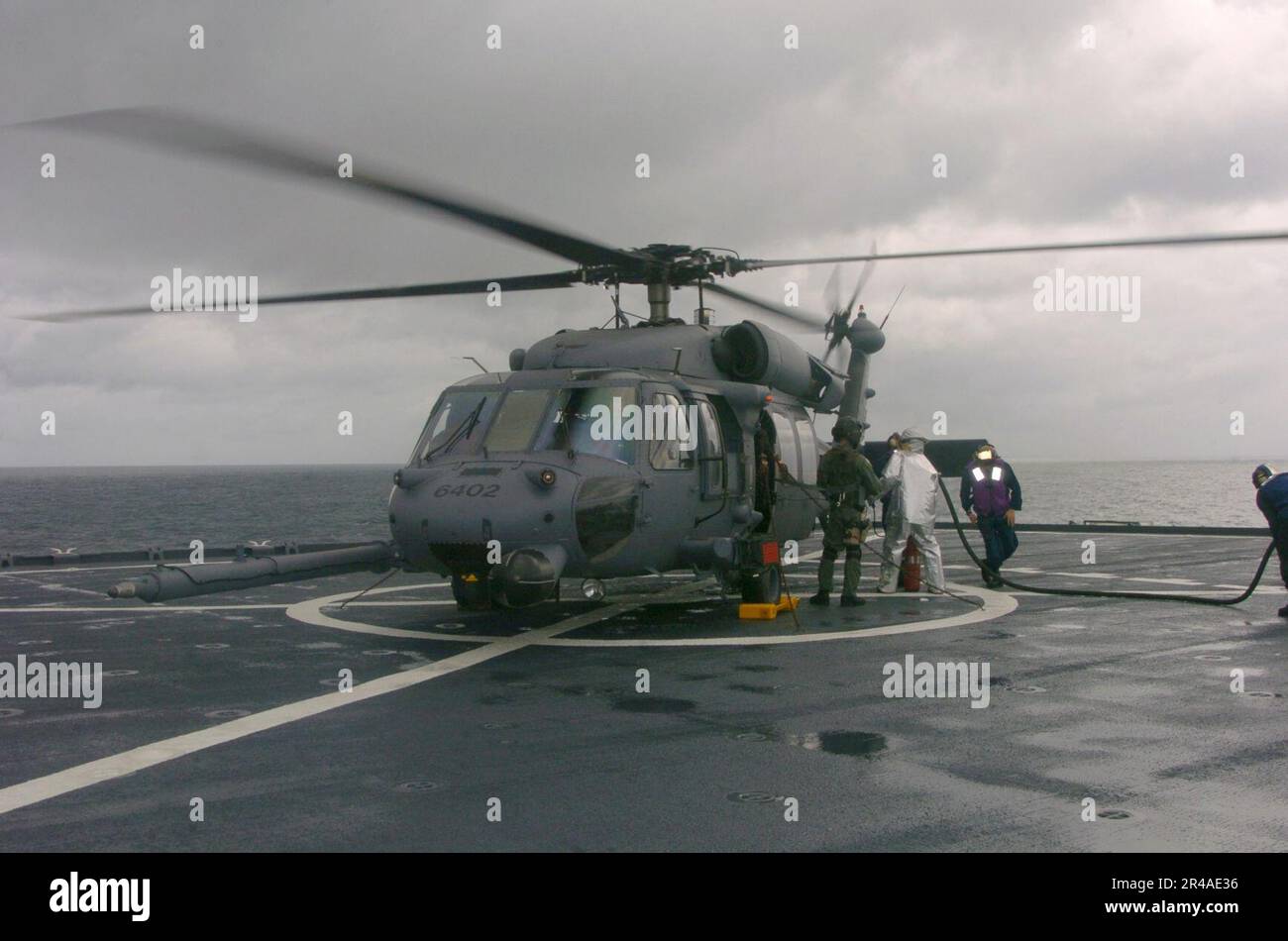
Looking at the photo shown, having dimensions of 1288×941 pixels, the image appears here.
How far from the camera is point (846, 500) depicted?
45.1ft

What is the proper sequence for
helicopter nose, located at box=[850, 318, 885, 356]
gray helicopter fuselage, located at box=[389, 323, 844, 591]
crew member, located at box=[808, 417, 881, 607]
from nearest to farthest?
gray helicopter fuselage, located at box=[389, 323, 844, 591] → crew member, located at box=[808, 417, 881, 607] → helicopter nose, located at box=[850, 318, 885, 356]

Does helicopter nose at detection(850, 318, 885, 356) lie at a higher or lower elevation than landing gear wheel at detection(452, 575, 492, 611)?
higher

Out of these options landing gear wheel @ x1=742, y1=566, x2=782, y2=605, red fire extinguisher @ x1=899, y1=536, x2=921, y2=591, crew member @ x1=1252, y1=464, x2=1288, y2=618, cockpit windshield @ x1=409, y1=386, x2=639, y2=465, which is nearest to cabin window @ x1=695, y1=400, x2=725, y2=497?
landing gear wheel @ x1=742, y1=566, x2=782, y2=605

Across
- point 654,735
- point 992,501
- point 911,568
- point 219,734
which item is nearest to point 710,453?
point 911,568

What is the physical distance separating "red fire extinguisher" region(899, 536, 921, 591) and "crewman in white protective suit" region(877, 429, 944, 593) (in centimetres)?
30

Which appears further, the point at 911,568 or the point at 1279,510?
the point at 911,568

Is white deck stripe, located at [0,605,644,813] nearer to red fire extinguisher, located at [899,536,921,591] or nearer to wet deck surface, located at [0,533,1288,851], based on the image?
wet deck surface, located at [0,533,1288,851]

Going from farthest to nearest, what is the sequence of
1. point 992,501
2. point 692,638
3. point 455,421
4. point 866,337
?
point 866,337
point 992,501
point 455,421
point 692,638

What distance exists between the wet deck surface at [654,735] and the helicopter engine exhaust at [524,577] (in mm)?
567

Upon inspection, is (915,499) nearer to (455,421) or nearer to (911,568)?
(911,568)

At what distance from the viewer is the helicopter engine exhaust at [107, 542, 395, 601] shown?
373 inches

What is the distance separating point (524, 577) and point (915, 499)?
21.4 ft
